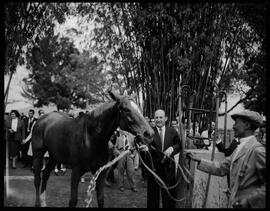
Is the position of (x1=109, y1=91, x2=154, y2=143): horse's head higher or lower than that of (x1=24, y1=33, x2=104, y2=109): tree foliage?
lower

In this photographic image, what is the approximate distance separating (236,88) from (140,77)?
38.2ft

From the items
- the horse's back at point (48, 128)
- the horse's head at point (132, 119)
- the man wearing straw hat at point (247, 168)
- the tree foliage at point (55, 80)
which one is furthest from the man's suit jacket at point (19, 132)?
the tree foliage at point (55, 80)

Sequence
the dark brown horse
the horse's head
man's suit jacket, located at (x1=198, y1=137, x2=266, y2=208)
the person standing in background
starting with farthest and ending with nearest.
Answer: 1. the person standing in background
2. the dark brown horse
3. the horse's head
4. man's suit jacket, located at (x1=198, y1=137, x2=266, y2=208)

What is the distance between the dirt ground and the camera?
18.1 ft

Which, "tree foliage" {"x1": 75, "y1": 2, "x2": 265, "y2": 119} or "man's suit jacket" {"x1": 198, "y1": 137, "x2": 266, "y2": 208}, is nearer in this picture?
"man's suit jacket" {"x1": 198, "y1": 137, "x2": 266, "y2": 208}

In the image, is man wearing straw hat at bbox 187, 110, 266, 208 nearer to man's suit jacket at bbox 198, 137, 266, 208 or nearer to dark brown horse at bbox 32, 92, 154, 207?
man's suit jacket at bbox 198, 137, 266, 208

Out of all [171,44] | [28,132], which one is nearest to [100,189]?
[171,44]

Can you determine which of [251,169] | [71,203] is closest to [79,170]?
[71,203]

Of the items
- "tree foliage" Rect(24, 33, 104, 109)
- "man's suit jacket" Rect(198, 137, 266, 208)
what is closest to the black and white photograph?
"man's suit jacket" Rect(198, 137, 266, 208)

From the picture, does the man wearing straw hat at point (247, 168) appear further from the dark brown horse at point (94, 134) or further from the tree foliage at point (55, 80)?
the tree foliage at point (55, 80)

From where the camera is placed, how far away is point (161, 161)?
408cm

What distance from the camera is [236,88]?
1984 centimetres

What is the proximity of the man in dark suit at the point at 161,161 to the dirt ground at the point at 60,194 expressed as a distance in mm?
1538

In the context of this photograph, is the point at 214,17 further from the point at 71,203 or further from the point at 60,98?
the point at 60,98
